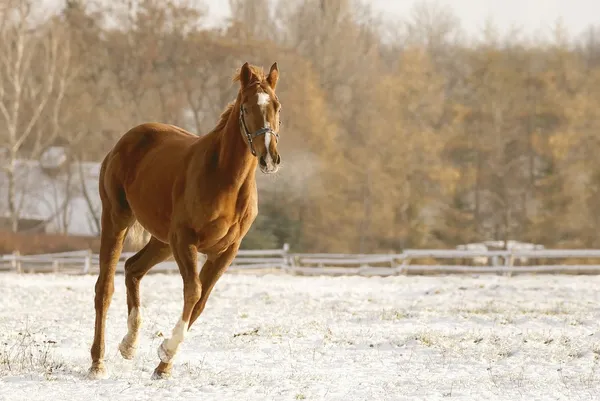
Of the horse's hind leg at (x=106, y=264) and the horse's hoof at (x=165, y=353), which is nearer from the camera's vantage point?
the horse's hoof at (x=165, y=353)

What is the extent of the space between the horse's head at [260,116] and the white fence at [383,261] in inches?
775

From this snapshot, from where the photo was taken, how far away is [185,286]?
7426 millimetres

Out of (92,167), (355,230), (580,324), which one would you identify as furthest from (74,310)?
(92,167)

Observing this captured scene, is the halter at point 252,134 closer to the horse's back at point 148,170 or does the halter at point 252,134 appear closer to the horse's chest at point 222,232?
the horse's chest at point 222,232

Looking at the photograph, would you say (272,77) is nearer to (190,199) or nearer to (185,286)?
(190,199)

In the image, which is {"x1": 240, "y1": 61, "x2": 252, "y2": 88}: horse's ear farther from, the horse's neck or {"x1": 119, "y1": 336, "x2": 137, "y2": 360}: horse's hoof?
{"x1": 119, "y1": 336, "x2": 137, "y2": 360}: horse's hoof

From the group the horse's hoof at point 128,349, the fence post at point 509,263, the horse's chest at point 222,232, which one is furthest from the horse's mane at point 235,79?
the fence post at point 509,263

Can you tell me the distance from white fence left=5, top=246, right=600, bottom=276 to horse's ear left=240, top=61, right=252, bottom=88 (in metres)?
19.7

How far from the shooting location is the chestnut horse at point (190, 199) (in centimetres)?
737

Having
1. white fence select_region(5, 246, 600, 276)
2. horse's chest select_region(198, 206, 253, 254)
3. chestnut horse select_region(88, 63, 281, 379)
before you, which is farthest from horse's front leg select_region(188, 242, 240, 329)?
white fence select_region(5, 246, 600, 276)

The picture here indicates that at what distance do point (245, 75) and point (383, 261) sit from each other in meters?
24.9

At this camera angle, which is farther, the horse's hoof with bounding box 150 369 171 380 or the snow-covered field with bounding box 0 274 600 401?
the horse's hoof with bounding box 150 369 171 380

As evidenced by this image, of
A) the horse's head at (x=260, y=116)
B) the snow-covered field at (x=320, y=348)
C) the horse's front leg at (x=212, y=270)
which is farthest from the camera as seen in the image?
the horse's front leg at (x=212, y=270)

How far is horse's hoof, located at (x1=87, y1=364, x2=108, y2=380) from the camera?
7703 millimetres
